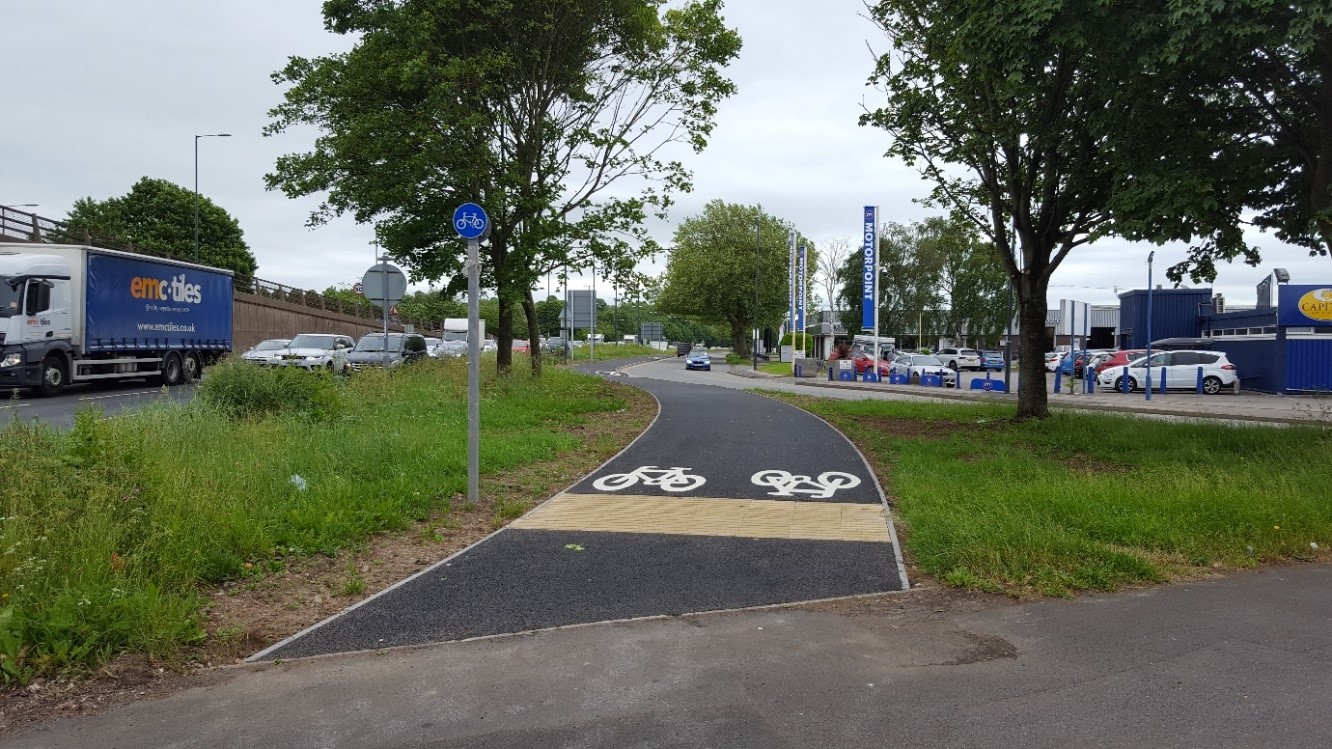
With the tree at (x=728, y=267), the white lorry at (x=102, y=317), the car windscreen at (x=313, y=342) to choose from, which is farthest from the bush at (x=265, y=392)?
the tree at (x=728, y=267)

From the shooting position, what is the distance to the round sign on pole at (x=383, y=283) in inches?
597

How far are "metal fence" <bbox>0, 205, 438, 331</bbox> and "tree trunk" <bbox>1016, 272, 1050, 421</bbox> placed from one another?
71.9ft

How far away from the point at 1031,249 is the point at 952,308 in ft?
193

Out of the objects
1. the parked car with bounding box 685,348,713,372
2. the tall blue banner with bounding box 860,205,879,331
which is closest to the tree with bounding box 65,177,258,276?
the parked car with bounding box 685,348,713,372

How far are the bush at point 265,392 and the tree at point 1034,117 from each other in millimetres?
10182

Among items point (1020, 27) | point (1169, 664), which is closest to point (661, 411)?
point (1020, 27)

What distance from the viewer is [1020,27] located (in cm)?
978

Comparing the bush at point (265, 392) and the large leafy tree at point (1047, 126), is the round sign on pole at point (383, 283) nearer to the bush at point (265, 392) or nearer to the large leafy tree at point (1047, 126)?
the bush at point (265, 392)

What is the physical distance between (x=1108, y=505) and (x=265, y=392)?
10736 mm

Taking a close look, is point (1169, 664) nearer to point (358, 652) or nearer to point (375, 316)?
point (358, 652)

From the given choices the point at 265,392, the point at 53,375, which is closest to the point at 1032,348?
the point at 265,392

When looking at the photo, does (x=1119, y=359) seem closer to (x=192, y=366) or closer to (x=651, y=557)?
(x=192, y=366)

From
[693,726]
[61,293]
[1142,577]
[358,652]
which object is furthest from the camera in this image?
[61,293]

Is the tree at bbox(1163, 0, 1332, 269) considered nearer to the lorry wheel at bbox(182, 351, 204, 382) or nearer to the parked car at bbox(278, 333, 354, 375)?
the parked car at bbox(278, 333, 354, 375)
